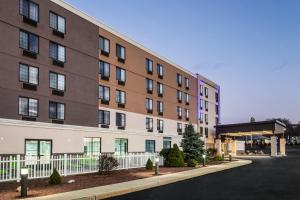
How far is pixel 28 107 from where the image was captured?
31.3 meters

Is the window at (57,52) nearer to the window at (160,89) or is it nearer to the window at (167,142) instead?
the window at (160,89)

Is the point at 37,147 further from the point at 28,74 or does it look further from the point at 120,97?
the point at 120,97

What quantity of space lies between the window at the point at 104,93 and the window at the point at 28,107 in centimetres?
1037

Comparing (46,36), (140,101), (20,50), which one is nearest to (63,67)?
(46,36)

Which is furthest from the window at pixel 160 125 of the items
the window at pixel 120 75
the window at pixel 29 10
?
the window at pixel 29 10

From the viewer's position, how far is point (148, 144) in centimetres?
5225

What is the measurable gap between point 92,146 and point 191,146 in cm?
995

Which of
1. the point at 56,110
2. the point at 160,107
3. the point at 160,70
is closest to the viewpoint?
the point at 56,110

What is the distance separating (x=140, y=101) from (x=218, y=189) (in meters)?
32.7

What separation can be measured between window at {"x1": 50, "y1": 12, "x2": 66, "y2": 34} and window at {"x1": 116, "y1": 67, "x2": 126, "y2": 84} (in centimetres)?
1064

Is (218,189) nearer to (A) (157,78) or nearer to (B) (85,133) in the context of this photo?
(B) (85,133)

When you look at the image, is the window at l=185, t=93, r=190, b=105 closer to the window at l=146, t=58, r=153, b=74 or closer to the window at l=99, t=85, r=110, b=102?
the window at l=146, t=58, r=153, b=74

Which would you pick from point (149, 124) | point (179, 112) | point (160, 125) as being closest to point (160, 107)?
point (160, 125)

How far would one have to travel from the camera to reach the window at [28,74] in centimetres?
3084
